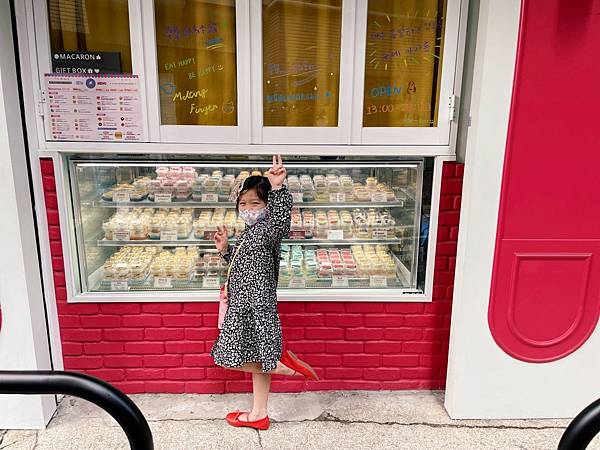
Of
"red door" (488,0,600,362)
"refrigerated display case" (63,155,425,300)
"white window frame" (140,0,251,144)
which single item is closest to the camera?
"red door" (488,0,600,362)

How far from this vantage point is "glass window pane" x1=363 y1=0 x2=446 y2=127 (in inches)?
121

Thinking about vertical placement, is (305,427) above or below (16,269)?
below

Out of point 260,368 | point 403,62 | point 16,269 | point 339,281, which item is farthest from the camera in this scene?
point 339,281

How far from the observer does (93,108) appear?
3031 millimetres

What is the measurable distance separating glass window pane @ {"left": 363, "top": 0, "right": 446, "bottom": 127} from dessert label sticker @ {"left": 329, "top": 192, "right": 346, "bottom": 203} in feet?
1.84

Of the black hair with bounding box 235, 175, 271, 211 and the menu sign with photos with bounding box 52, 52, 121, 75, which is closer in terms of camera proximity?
the black hair with bounding box 235, 175, 271, 211

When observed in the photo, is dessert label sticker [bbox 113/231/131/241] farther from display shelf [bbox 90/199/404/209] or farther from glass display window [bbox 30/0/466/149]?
glass display window [bbox 30/0/466/149]

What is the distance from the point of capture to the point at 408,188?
3451 millimetres

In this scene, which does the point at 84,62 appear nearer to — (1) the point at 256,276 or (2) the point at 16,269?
(2) the point at 16,269

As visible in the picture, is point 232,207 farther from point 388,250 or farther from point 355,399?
point 355,399

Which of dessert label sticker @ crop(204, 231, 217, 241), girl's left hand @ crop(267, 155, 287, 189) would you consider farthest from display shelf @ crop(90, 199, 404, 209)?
girl's left hand @ crop(267, 155, 287, 189)

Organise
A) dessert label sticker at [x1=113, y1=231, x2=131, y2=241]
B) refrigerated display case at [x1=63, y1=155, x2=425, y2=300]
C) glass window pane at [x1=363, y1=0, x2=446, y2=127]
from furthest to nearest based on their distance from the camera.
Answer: dessert label sticker at [x1=113, y1=231, x2=131, y2=241], refrigerated display case at [x1=63, y1=155, x2=425, y2=300], glass window pane at [x1=363, y1=0, x2=446, y2=127]

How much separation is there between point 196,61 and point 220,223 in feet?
3.77

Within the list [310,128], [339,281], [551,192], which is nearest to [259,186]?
[310,128]
